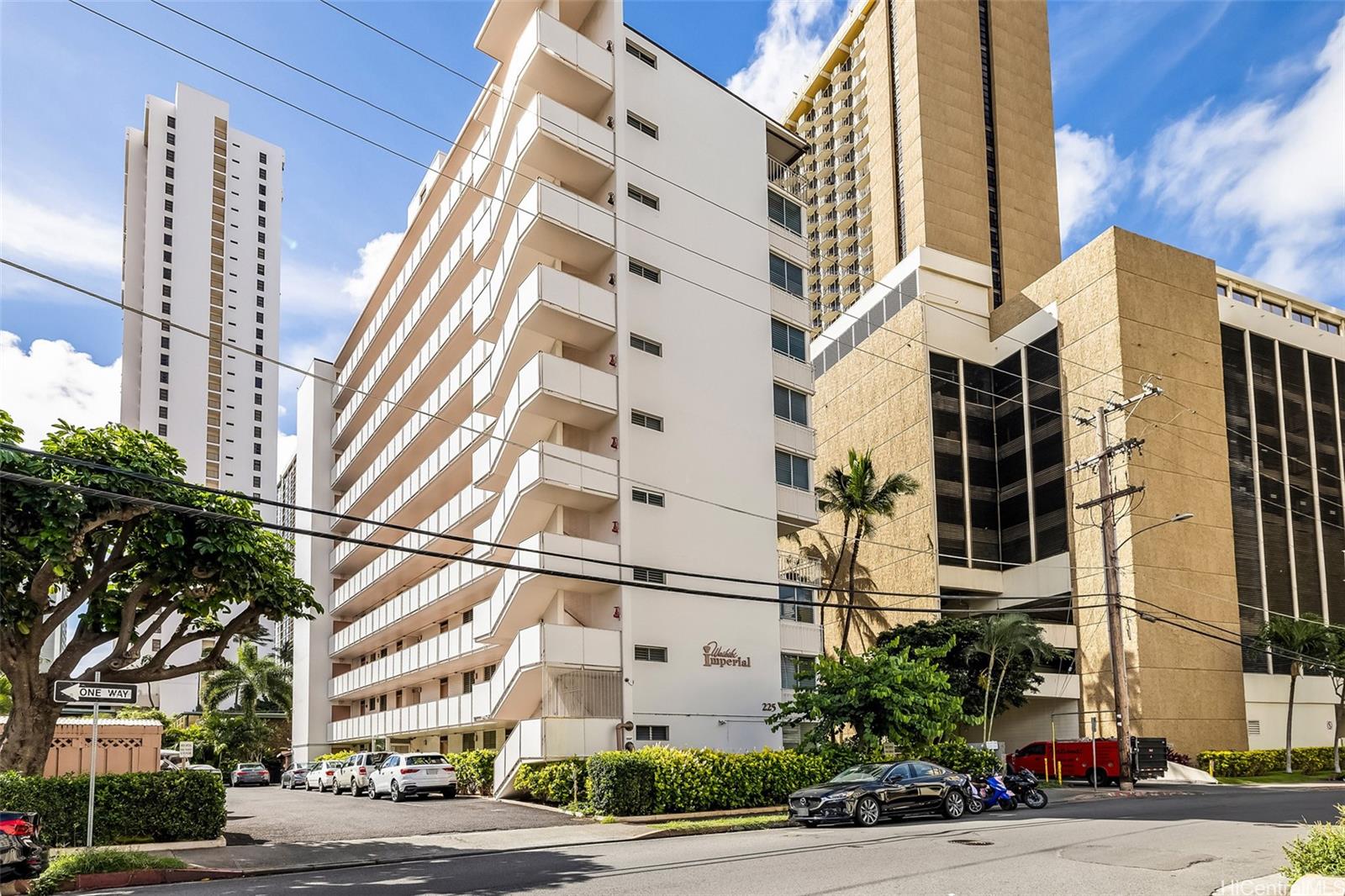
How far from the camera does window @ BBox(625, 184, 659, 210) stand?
1432 inches

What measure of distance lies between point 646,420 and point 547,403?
139 inches

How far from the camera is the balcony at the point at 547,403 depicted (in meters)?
33.0

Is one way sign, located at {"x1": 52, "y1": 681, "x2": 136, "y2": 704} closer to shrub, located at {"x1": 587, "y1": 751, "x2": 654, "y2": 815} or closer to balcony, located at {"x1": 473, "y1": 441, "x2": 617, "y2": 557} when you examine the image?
shrub, located at {"x1": 587, "y1": 751, "x2": 654, "y2": 815}

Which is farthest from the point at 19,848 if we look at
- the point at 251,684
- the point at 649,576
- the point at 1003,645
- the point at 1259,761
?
the point at 251,684

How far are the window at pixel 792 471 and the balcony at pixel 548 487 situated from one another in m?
7.80

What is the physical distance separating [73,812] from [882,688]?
19.9 meters

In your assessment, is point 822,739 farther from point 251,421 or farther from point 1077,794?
point 251,421

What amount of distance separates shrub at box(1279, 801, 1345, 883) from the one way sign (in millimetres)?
16875

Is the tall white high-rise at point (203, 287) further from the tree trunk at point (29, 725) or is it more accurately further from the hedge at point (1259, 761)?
the hedge at point (1259, 761)

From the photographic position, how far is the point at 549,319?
3425cm

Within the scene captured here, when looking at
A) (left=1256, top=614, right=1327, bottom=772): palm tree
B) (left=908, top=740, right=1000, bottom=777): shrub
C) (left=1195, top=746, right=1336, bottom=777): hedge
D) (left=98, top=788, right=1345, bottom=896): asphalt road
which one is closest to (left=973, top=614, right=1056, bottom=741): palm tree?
(left=1195, top=746, right=1336, bottom=777): hedge

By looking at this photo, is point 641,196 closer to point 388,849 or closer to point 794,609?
point 794,609

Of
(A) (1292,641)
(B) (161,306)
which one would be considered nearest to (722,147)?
(A) (1292,641)

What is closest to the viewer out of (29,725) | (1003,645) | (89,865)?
(89,865)
